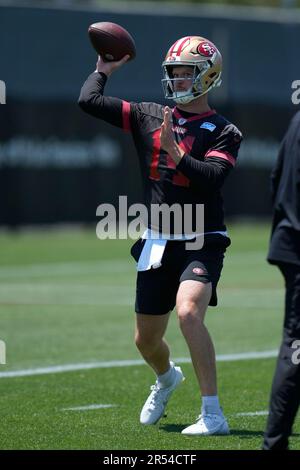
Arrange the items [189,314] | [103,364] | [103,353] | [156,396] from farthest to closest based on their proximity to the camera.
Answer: [103,353]
[103,364]
[156,396]
[189,314]

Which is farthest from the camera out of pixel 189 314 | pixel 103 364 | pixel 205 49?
pixel 103 364

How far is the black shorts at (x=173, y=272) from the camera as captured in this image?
724cm

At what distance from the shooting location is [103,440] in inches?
269

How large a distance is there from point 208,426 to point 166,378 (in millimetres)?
743

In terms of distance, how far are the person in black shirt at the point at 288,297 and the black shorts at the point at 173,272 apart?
4.33 ft

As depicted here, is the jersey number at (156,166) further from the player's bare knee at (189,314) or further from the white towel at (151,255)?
the player's bare knee at (189,314)

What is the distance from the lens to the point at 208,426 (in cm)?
702

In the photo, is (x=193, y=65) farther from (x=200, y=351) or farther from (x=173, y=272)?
(x=200, y=351)

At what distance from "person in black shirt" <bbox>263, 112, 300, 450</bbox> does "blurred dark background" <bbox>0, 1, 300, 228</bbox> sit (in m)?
17.3

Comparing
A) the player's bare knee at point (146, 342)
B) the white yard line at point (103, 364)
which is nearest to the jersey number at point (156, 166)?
the player's bare knee at point (146, 342)

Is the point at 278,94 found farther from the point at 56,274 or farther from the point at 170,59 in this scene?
the point at 170,59

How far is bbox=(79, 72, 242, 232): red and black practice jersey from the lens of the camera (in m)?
7.24

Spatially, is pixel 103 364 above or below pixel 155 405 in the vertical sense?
below

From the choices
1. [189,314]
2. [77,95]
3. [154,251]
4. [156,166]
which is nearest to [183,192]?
[156,166]
